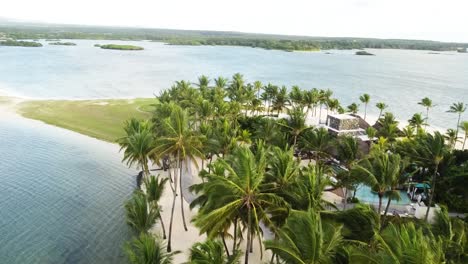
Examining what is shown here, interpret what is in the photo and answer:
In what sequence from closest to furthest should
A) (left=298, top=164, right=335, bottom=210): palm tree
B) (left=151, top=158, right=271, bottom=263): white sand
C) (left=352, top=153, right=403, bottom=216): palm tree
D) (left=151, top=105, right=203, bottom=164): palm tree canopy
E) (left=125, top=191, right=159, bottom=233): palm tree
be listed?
(left=298, top=164, right=335, bottom=210): palm tree, (left=352, top=153, right=403, bottom=216): palm tree, (left=125, top=191, right=159, bottom=233): palm tree, (left=151, top=105, right=203, bottom=164): palm tree canopy, (left=151, top=158, right=271, bottom=263): white sand

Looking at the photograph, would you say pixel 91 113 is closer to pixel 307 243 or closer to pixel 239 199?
pixel 239 199

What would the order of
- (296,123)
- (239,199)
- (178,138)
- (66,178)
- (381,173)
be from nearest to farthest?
(239,199), (381,173), (178,138), (296,123), (66,178)

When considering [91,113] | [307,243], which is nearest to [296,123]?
[307,243]

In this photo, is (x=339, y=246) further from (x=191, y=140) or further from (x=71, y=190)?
(x=71, y=190)

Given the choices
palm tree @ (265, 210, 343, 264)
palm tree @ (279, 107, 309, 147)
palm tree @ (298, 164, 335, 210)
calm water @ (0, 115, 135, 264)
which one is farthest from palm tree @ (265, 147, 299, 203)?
palm tree @ (279, 107, 309, 147)

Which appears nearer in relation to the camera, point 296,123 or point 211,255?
point 211,255

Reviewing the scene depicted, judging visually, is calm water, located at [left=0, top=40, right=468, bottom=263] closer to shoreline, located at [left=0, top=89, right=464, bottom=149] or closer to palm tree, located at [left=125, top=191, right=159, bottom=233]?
shoreline, located at [left=0, top=89, right=464, bottom=149]
